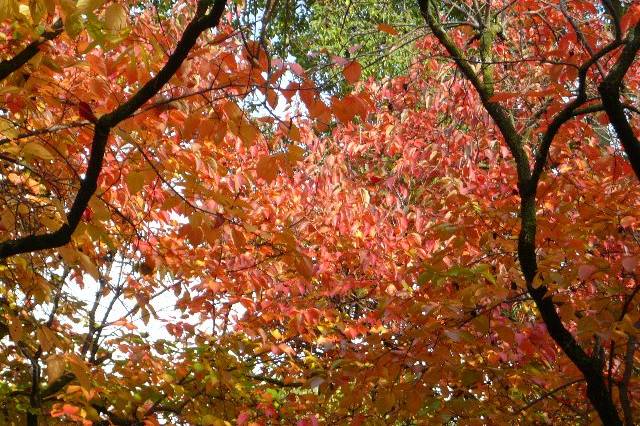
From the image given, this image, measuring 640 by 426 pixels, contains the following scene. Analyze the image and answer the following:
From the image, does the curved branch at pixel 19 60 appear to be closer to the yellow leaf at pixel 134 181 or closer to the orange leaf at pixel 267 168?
the yellow leaf at pixel 134 181

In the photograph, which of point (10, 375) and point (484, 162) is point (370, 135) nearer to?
point (484, 162)

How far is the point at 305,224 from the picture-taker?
20.2 feet

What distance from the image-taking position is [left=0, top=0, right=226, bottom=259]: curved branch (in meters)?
2.34

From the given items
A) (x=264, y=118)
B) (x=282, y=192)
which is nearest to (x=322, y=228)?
(x=282, y=192)

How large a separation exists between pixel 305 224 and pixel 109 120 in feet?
12.4

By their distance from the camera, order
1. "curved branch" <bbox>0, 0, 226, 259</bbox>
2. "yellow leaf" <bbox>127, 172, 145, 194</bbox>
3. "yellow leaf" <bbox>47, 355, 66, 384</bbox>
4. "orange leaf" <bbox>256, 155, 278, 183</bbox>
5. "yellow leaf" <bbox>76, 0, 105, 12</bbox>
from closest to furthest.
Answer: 1. "yellow leaf" <bbox>76, 0, 105, 12</bbox>
2. "curved branch" <bbox>0, 0, 226, 259</bbox>
3. "yellow leaf" <bbox>47, 355, 66, 384</bbox>
4. "yellow leaf" <bbox>127, 172, 145, 194</bbox>
5. "orange leaf" <bbox>256, 155, 278, 183</bbox>

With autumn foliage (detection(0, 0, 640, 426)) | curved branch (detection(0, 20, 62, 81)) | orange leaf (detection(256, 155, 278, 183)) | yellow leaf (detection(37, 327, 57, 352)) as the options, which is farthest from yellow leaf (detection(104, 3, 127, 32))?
yellow leaf (detection(37, 327, 57, 352))

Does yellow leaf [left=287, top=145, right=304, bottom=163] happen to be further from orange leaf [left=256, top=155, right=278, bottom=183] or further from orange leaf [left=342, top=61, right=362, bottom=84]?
orange leaf [left=342, top=61, right=362, bottom=84]

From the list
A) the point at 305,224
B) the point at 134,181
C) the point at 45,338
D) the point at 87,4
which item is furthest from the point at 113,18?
the point at 305,224

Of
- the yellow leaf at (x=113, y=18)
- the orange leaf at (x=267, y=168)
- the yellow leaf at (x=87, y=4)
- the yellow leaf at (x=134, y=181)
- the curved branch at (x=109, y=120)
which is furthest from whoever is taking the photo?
the orange leaf at (x=267, y=168)

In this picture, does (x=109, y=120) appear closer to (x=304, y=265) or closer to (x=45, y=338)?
(x=45, y=338)

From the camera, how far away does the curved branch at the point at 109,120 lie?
234 cm

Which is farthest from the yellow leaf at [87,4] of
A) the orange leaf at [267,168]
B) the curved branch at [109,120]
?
the orange leaf at [267,168]

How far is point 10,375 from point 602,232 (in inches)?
Result: 207
